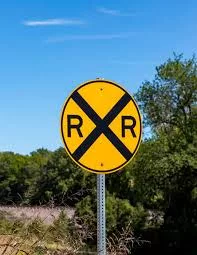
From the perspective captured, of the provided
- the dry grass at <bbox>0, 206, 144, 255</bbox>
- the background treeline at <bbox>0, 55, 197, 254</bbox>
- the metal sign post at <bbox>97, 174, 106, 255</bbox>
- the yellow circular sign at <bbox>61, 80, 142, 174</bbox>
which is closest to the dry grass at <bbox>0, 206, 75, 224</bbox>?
the dry grass at <bbox>0, 206, 144, 255</bbox>

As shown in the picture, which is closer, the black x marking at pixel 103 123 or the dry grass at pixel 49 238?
the black x marking at pixel 103 123

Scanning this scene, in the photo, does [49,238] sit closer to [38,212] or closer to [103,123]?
[38,212]

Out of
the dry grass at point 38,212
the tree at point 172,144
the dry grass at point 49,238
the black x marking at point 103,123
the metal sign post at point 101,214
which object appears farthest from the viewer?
the tree at point 172,144

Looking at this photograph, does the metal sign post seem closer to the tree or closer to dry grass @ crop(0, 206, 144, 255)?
dry grass @ crop(0, 206, 144, 255)

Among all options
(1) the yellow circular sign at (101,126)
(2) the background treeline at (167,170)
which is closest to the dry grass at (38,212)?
(1) the yellow circular sign at (101,126)

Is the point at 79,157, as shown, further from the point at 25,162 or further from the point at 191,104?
the point at 25,162

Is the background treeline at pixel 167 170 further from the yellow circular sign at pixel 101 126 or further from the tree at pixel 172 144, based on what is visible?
the yellow circular sign at pixel 101 126

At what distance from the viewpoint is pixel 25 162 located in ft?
364

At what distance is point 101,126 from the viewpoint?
458 centimetres

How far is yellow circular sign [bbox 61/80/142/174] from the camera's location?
452cm

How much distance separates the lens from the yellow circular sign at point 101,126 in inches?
178

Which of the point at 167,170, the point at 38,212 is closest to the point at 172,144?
the point at 167,170

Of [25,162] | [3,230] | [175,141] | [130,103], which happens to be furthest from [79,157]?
[25,162]

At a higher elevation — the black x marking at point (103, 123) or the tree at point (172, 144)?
the tree at point (172, 144)
